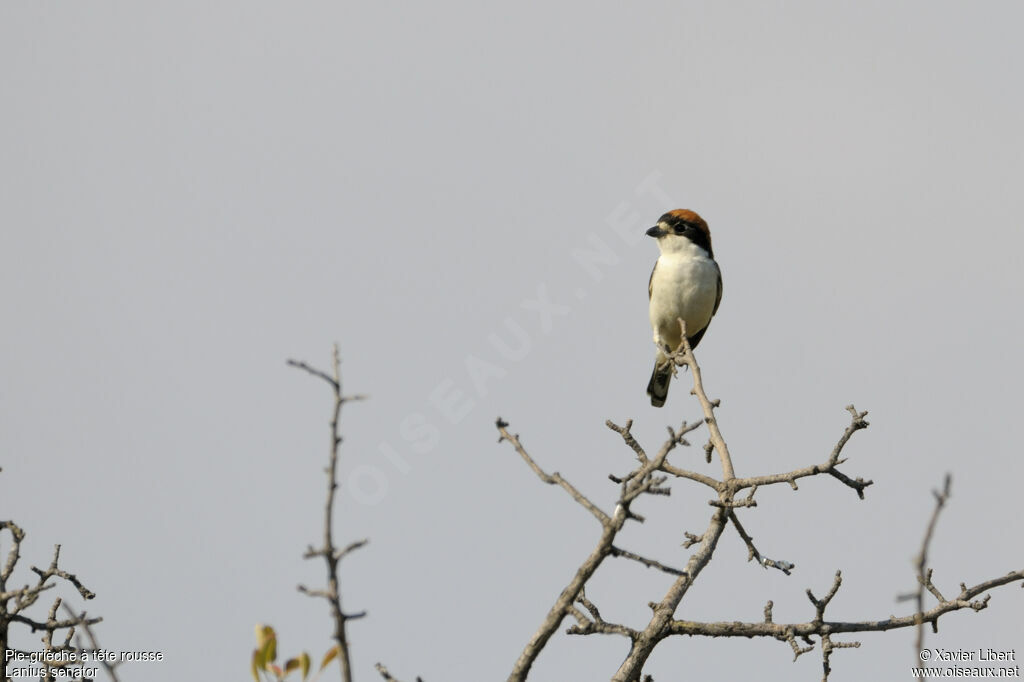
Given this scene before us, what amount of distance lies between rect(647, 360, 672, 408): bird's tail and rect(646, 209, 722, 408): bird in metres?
0.27

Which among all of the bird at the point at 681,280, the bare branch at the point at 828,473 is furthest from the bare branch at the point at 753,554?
the bird at the point at 681,280

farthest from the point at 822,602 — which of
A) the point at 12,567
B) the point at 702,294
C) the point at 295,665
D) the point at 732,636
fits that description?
the point at 702,294

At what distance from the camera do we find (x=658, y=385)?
13.1 m

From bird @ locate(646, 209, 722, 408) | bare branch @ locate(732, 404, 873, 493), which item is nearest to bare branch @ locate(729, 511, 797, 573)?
bare branch @ locate(732, 404, 873, 493)

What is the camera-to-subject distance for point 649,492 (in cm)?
341

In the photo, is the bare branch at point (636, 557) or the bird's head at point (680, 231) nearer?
the bare branch at point (636, 557)

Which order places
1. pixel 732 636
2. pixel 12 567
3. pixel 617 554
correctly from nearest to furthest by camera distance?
pixel 617 554, pixel 12 567, pixel 732 636

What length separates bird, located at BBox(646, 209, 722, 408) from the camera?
38.5ft

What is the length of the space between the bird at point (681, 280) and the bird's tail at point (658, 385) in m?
0.27

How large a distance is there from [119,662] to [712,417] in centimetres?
339

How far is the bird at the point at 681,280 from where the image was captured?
462 inches

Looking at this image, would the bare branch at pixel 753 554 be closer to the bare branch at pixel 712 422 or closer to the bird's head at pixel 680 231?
the bare branch at pixel 712 422

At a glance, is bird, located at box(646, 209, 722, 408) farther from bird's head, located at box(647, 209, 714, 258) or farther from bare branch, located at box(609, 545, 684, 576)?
bare branch, located at box(609, 545, 684, 576)

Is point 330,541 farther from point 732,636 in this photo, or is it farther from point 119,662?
point 732,636
